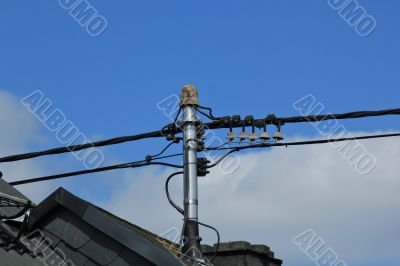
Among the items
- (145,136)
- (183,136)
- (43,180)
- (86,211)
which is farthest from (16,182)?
(86,211)

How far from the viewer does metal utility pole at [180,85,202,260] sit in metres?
9.02

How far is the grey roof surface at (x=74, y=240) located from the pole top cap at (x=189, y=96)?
3.01m

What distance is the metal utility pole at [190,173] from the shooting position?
902cm

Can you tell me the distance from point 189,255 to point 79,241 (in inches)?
74.0

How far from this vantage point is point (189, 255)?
28.8 feet

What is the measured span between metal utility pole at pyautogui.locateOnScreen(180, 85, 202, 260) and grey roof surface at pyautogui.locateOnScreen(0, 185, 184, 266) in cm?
168

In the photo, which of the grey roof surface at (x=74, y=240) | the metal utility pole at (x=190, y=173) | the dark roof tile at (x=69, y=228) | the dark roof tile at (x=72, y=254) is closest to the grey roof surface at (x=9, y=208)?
the grey roof surface at (x=74, y=240)

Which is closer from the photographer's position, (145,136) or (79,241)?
(79,241)

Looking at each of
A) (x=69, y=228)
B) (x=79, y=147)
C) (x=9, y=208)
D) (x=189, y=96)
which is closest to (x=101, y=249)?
(x=69, y=228)

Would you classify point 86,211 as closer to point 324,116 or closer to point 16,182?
point 324,116

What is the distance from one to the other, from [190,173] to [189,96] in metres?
1.17

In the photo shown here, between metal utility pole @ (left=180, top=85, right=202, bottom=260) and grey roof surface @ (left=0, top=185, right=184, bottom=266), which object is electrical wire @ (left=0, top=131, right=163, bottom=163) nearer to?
metal utility pole @ (left=180, top=85, right=202, bottom=260)

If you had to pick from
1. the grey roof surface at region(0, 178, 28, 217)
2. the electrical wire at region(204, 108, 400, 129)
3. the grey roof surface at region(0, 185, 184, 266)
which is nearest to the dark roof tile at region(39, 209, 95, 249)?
the grey roof surface at region(0, 185, 184, 266)

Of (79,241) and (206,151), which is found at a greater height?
(206,151)
